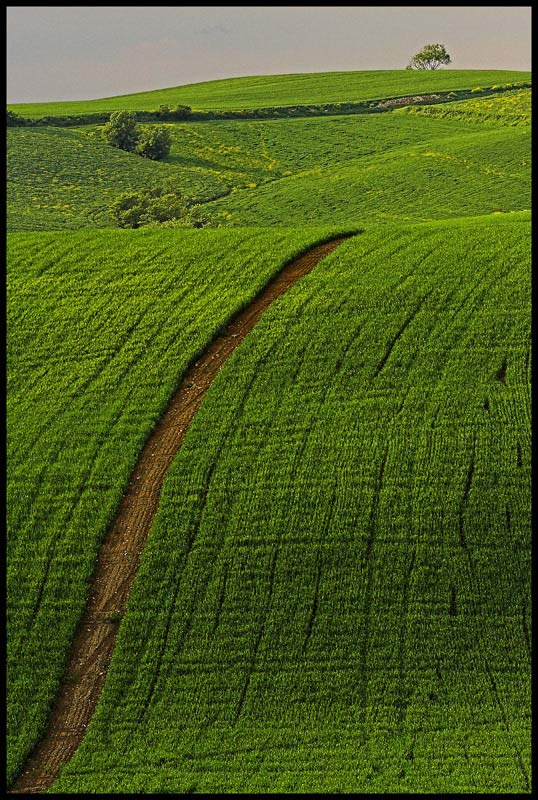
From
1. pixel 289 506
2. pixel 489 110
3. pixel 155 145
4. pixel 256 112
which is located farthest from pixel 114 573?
pixel 489 110

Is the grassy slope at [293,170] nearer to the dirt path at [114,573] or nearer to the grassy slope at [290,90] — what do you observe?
the grassy slope at [290,90]

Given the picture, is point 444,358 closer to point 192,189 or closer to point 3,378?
point 3,378

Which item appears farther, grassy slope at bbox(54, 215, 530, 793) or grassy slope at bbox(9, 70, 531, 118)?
grassy slope at bbox(9, 70, 531, 118)

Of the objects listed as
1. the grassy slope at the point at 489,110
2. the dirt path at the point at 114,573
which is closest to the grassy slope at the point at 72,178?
the grassy slope at the point at 489,110

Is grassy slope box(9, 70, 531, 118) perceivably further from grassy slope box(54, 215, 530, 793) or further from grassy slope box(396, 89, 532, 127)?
grassy slope box(54, 215, 530, 793)

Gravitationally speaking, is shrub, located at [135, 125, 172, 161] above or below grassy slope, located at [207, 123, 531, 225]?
above

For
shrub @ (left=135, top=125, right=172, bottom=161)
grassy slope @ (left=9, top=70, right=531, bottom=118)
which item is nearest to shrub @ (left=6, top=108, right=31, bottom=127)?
grassy slope @ (left=9, top=70, right=531, bottom=118)

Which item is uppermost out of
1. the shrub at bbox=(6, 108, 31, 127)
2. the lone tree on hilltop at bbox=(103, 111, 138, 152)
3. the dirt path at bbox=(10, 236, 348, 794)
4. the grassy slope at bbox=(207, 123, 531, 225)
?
the shrub at bbox=(6, 108, 31, 127)

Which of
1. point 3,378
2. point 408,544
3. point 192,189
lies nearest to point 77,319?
point 3,378
